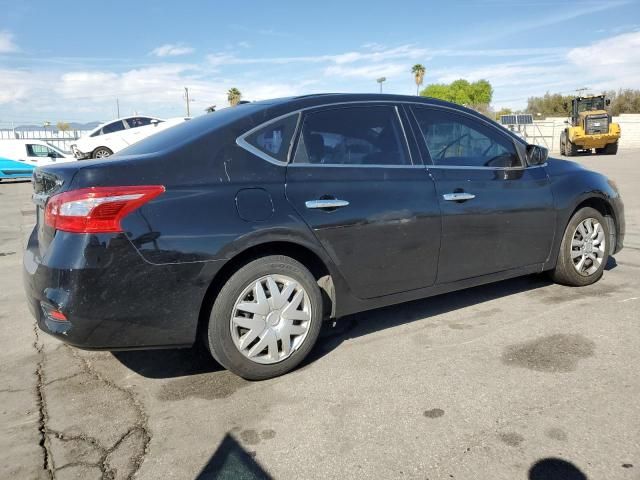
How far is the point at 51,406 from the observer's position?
2.91 m

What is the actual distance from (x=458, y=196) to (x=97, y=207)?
2.34 m

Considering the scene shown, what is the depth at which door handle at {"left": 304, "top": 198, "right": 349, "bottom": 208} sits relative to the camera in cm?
311

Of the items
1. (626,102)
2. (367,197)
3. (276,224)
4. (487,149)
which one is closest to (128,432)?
(276,224)

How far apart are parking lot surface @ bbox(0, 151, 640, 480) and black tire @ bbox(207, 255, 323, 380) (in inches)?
4.1

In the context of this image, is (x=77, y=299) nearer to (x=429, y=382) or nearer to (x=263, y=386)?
(x=263, y=386)

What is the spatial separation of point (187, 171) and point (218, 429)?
133 cm

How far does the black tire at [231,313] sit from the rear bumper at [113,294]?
13 centimetres

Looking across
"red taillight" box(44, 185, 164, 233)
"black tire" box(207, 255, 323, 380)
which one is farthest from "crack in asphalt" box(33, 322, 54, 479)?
"red taillight" box(44, 185, 164, 233)

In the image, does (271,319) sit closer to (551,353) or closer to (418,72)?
(551,353)

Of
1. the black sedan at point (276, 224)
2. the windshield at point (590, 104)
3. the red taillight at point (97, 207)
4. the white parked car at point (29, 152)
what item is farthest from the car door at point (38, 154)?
the windshield at point (590, 104)

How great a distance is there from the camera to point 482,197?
3.84 metres

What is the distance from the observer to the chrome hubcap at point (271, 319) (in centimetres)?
297

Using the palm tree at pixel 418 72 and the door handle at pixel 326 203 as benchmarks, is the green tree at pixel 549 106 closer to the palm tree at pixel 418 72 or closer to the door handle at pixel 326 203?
the palm tree at pixel 418 72

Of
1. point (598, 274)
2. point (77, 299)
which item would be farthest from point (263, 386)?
point (598, 274)
